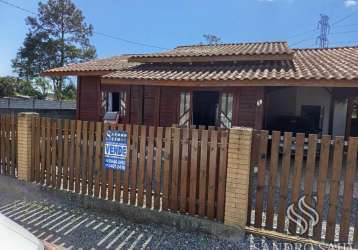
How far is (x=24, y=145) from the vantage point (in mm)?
6043

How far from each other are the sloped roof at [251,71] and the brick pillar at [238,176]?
451 centimetres

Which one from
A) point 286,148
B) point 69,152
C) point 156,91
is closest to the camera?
point 286,148

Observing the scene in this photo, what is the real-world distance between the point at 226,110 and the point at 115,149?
19.6ft

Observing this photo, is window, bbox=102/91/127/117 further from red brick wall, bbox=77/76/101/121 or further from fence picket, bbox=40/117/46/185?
fence picket, bbox=40/117/46/185

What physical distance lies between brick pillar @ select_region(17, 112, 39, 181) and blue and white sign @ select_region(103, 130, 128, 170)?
1.97 meters

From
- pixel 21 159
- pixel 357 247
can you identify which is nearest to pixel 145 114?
pixel 21 159

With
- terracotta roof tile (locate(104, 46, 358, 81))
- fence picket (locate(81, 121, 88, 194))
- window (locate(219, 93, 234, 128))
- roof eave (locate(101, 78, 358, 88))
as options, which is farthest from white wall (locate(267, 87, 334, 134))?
fence picket (locate(81, 121, 88, 194))

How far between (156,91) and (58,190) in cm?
643

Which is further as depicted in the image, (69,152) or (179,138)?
(69,152)

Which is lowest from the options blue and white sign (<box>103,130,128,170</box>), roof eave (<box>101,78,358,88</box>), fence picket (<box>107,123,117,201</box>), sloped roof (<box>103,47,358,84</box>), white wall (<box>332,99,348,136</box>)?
fence picket (<box>107,123,117,201</box>)

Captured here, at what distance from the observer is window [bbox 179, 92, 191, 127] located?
430 inches

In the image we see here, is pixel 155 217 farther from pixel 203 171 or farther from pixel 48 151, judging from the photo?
pixel 48 151

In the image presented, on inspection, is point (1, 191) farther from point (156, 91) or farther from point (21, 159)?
point (156, 91)

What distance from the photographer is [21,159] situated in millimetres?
6125
